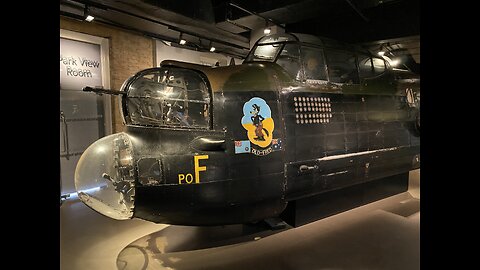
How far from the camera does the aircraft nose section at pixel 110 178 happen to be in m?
2.85

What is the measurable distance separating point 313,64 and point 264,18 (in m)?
2.80

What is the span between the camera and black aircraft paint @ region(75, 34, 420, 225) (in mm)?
2883

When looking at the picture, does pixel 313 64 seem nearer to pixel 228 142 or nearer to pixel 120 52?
pixel 228 142

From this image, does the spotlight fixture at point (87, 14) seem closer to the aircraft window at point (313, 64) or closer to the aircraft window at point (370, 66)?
the aircraft window at point (313, 64)

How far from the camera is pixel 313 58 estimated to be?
4.05 m

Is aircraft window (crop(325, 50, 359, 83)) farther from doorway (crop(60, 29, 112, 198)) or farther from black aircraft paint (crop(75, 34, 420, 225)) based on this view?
doorway (crop(60, 29, 112, 198))

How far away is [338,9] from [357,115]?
299cm

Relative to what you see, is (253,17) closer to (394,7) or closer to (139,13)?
(139,13)

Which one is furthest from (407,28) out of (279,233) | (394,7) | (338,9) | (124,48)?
(124,48)

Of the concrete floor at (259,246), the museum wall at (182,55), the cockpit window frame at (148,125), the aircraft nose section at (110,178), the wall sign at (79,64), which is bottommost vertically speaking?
the concrete floor at (259,246)

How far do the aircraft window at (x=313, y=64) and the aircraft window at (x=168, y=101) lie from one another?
1472 mm

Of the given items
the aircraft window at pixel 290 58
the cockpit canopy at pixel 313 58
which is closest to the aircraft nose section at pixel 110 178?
the cockpit canopy at pixel 313 58

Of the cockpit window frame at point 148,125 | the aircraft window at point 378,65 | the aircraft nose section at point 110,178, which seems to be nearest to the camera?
the aircraft nose section at point 110,178
